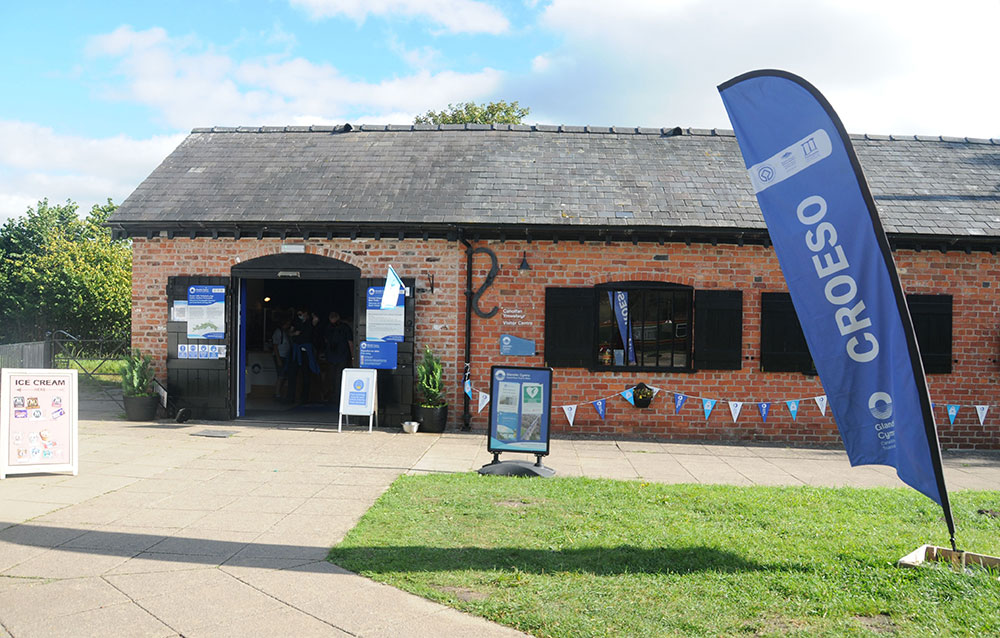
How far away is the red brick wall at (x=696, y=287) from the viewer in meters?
11.5

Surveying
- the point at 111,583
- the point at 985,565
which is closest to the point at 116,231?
the point at 111,583

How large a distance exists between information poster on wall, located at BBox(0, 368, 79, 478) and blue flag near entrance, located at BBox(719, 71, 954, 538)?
7613 mm

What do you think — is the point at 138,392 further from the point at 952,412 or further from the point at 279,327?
the point at 952,412

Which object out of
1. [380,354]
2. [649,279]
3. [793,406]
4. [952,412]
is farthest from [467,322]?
[952,412]

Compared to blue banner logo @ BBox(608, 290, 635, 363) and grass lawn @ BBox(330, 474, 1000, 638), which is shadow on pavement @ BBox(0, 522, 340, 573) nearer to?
grass lawn @ BBox(330, 474, 1000, 638)

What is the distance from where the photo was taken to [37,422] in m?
7.86

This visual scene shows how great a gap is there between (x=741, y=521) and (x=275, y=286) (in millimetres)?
13296

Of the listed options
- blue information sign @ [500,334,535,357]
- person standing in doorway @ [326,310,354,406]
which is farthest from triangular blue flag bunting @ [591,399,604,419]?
person standing in doorway @ [326,310,354,406]

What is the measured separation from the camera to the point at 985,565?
5.00 meters

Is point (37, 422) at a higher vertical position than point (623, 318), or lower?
lower

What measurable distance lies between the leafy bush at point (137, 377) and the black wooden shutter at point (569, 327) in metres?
6.63

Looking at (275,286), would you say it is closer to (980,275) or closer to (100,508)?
(100,508)

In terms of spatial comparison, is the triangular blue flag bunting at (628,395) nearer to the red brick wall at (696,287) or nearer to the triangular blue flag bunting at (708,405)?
the red brick wall at (696,287)

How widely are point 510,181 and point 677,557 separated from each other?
8.42 meters
